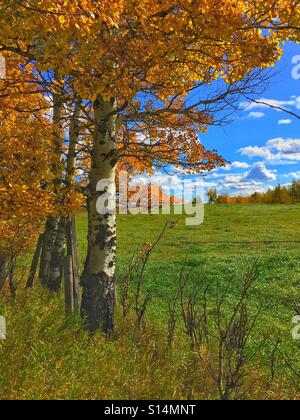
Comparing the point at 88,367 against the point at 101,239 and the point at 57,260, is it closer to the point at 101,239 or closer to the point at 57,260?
the point at 101,239

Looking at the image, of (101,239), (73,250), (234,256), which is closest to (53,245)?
(73,250)

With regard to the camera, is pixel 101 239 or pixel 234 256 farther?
pixel 234 256

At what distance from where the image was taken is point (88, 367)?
5.21 meters

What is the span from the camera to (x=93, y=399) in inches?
174

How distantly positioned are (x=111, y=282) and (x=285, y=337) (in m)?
4.86

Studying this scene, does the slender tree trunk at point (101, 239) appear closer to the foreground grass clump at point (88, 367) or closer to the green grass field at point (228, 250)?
the foreground grass clump at point (88, 367)

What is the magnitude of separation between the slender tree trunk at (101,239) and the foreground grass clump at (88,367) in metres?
0.53

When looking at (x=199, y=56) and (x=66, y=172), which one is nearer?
(x=199, y=56)

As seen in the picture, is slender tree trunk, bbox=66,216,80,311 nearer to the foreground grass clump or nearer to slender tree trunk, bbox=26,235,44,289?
the foreground grass clump

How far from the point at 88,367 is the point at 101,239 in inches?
105

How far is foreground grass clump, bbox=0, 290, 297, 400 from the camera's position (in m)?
4.50

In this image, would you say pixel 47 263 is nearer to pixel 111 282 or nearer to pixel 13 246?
pixel 13 246

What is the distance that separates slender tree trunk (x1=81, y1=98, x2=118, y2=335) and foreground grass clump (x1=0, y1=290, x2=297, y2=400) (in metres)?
0.53

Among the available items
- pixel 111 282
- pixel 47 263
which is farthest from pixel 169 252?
pixel 111 282
